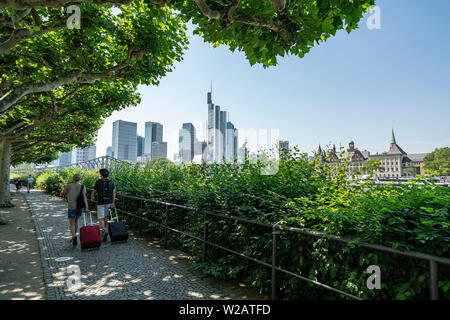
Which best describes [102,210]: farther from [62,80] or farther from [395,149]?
[395,149]

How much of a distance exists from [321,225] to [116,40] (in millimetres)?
8360

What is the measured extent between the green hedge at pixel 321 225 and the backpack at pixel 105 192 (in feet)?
8.19

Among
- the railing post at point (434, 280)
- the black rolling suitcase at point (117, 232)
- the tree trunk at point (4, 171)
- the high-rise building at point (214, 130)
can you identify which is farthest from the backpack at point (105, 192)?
the high-rise building at point (214, 130)

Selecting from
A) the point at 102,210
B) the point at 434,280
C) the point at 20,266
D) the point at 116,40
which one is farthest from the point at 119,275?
the point at 116,40

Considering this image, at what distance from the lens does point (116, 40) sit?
8070 mm

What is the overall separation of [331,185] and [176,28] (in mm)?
7187

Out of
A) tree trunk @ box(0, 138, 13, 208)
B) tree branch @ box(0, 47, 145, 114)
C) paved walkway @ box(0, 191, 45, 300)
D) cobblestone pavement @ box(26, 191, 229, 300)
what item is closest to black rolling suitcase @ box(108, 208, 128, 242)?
cobblestone pavement @ box(26, 191, 229, 300)

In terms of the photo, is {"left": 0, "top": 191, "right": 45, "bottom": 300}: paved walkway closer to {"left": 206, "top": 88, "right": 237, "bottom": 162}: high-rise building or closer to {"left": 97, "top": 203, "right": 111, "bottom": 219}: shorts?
{"left": 97, "top": 203, "right": 111, "bottom": 219}: shorts

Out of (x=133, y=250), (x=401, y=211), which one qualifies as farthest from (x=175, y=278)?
(x=401, y=211)

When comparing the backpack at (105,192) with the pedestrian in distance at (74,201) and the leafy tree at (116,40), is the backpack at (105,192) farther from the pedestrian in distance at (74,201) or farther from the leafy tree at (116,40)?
the leafy tree at (116,40)

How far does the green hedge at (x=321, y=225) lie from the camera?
7.22 ft

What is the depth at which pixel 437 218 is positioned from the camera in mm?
2104

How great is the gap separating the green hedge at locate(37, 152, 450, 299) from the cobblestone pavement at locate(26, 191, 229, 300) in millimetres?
511
